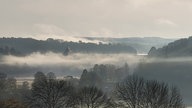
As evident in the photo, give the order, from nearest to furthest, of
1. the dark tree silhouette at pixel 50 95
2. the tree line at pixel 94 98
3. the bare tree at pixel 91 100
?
the tree line at pixel 94 98 < the dark tree silhouette at pixel 50 95 < the bare tree at pixel 91 100

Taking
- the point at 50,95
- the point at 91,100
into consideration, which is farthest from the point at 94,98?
the point at 50,95

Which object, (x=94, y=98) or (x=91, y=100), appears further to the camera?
(x=94, y=98)

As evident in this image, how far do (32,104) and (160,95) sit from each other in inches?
1375

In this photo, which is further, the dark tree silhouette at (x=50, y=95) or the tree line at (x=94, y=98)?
the dark tree silhouette at (x=50, y=95)

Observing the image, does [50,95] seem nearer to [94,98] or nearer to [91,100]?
[91,100]

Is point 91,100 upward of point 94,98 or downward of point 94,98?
downward

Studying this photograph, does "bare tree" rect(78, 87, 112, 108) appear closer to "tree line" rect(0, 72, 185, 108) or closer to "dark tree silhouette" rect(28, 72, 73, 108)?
"tree line" rect(0, 72, 185, 108)

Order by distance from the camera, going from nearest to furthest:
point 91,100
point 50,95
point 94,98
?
point 91,100, point 50,95, point 94,98

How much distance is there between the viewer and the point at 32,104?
500 feet

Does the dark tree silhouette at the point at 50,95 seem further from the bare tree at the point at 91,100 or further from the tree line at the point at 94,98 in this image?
the bare tree at the point at 91,100

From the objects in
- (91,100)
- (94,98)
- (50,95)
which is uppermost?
(50,95)

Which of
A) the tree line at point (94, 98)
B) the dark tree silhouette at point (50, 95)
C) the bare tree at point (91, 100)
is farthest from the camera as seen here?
the bare tree at point (91, 100)

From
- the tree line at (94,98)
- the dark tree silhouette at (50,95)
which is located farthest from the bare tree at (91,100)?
the dark tree silhouette at (50,95)

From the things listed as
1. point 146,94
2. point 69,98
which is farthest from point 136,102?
point 69,98
